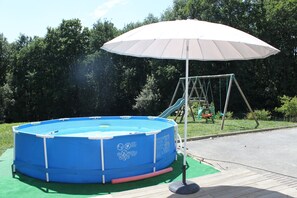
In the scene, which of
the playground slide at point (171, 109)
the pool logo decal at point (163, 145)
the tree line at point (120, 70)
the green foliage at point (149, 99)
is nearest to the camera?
the pool logo decal at point (163, 145)

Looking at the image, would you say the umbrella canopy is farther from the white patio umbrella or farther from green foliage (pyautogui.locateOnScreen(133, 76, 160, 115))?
green foliage (pyautogui.locateOnScreen(133, 76, 160, 115))

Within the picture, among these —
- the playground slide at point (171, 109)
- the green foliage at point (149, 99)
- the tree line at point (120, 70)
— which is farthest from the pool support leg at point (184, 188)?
the green foliage at point (149, 99)

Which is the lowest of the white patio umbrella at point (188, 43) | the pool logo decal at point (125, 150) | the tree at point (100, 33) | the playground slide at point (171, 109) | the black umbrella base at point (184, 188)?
the black umbrella base at point (184, 188)

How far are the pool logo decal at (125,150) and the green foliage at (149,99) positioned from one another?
2140 centimetres

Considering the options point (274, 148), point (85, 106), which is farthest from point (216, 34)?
point (85, 106)

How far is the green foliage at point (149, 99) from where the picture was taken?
27.4 meters

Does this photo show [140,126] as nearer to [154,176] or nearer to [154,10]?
[154,176]

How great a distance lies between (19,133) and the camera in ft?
20.4

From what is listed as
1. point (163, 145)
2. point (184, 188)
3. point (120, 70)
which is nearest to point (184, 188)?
point (184, 188)

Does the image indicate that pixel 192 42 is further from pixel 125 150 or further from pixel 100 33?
pixel 100 33

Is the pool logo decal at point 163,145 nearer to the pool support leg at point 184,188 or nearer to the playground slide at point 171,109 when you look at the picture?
the pool support leg at point 184,188

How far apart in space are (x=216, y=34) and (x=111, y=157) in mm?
3233

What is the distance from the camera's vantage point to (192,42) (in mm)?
4910

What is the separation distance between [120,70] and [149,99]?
21.4ft
